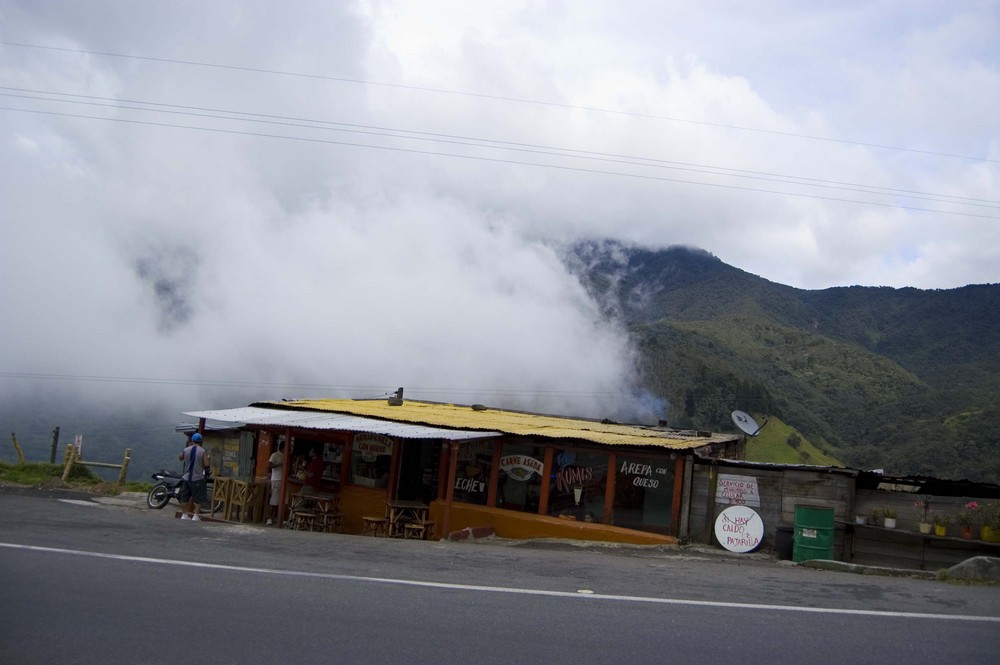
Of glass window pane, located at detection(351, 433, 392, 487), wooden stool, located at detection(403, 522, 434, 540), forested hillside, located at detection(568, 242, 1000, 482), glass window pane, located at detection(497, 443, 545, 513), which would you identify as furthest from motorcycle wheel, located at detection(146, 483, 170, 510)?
forested hillside, located at detection(568, 242, 1000, 482)

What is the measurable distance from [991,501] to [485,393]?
8072 centimetres

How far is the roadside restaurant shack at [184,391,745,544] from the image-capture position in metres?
16.0

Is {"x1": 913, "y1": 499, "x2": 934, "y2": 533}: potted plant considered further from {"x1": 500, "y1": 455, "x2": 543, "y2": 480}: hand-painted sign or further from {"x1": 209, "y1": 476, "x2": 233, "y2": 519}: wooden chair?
{"x1": 209, "y1": 476, "x2": 233, "y2": 519}: wooden chair

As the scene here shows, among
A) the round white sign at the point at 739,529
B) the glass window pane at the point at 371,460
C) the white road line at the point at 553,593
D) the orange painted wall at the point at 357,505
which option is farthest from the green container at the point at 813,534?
the glass window pane at the point at 371,460

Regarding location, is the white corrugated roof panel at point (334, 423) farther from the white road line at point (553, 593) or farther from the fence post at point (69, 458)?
the white road line at point (553, 593)

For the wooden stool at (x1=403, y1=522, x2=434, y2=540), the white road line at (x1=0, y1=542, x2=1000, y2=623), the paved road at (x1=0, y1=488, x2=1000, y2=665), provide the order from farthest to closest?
the wooden stool at (x1=403, y1=522, x2=434, y2=540), the white road line at (x1=0, y1=542, x2=1000, y2=623), the paved road at (x1=0, y1=488, x2=1000, y2=665)

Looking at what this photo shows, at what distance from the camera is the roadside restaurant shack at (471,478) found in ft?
52.6

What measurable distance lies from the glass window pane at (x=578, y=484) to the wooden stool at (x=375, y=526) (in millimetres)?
3618

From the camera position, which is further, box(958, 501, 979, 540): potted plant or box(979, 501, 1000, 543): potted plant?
box(958, 501, 979, 540): potted plant

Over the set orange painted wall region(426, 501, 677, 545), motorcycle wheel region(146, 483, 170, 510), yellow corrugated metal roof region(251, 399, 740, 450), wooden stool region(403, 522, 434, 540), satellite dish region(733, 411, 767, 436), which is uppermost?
satellite dish region(733, 411, 767, 436)

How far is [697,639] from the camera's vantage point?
7156mm

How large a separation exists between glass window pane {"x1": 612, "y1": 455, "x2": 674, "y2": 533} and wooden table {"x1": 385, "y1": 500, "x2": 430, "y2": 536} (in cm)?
406

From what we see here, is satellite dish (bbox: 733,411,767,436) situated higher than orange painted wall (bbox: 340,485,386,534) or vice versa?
satellite dish (bbox: 733,411,767,436)

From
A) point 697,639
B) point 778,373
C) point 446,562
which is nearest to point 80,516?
point 446,562
